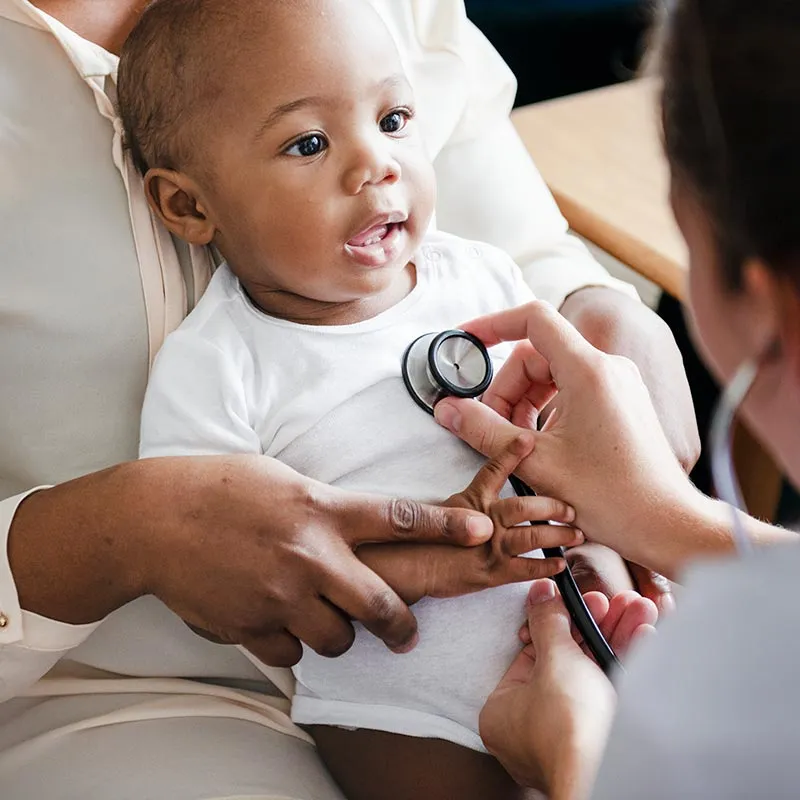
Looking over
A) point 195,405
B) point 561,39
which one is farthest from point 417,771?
point 561,39

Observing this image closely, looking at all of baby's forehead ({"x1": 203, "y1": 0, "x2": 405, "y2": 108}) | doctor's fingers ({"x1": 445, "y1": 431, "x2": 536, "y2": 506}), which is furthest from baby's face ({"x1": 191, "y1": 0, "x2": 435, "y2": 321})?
doctor's fingers ({"x1": 445, "y1": 431, "x2": 536, "y2": 506})

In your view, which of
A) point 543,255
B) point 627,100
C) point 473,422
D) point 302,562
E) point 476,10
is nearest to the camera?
point 302,562

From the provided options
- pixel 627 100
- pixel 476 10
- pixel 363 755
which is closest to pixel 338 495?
pixel 363 755

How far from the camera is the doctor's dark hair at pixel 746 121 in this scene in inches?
20.2

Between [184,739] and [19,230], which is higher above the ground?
[19,230]

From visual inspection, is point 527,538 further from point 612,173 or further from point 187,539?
point 612,173

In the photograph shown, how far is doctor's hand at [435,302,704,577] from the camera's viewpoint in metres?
0.97

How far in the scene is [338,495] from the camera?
0.97 meters

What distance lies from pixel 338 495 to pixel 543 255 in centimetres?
58

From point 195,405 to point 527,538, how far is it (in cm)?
33

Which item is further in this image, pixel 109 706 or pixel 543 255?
pixel 543 255

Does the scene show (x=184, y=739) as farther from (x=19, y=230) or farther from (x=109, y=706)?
(x=19, y=230)

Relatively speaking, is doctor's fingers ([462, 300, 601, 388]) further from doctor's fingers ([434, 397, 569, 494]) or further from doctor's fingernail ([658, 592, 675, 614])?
doctor's fingernail ([658, 592, 675, 614])

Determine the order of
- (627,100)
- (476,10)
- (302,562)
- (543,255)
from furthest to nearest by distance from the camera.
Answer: (476,10)
(627,100)
(543,255)
(302,562)
